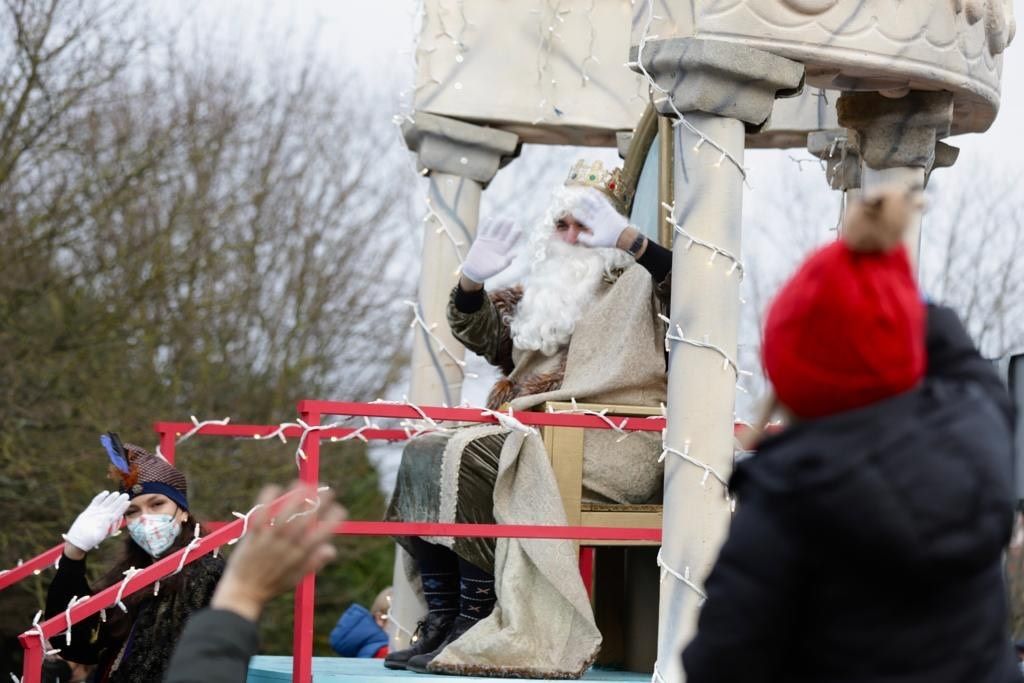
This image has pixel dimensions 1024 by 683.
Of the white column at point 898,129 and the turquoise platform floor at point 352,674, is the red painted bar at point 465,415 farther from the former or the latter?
the white column at point 898,129

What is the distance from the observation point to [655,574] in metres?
6.66

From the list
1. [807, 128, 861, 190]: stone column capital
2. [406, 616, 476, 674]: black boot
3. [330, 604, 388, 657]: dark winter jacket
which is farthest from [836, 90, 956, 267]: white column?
[330, 604, 388, 657]: dark winter jacket

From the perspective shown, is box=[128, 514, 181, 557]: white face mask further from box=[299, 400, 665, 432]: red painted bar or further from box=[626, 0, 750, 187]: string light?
box=[626, 0, 750, 187]: string light

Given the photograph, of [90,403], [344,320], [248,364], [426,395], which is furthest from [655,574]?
[344,320]

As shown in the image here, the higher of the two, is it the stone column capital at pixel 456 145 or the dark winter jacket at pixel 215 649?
the stone column capital at pixel 456 145

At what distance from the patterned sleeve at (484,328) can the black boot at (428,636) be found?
106cm

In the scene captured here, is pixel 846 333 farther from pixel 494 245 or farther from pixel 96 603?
pixel 494 245

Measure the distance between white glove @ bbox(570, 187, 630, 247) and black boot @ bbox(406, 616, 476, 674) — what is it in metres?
1.28

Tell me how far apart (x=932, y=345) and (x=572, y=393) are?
13.2ft

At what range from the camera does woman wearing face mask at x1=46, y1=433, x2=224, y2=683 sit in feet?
Result: 18.3

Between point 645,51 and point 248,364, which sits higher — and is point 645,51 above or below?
above

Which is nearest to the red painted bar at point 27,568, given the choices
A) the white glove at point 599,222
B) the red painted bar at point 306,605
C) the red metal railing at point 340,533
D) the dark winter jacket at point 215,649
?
the red metal railing at point 340,533

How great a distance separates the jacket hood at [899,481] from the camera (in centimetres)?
197

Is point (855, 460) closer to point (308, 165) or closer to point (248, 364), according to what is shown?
point (248, 364)
